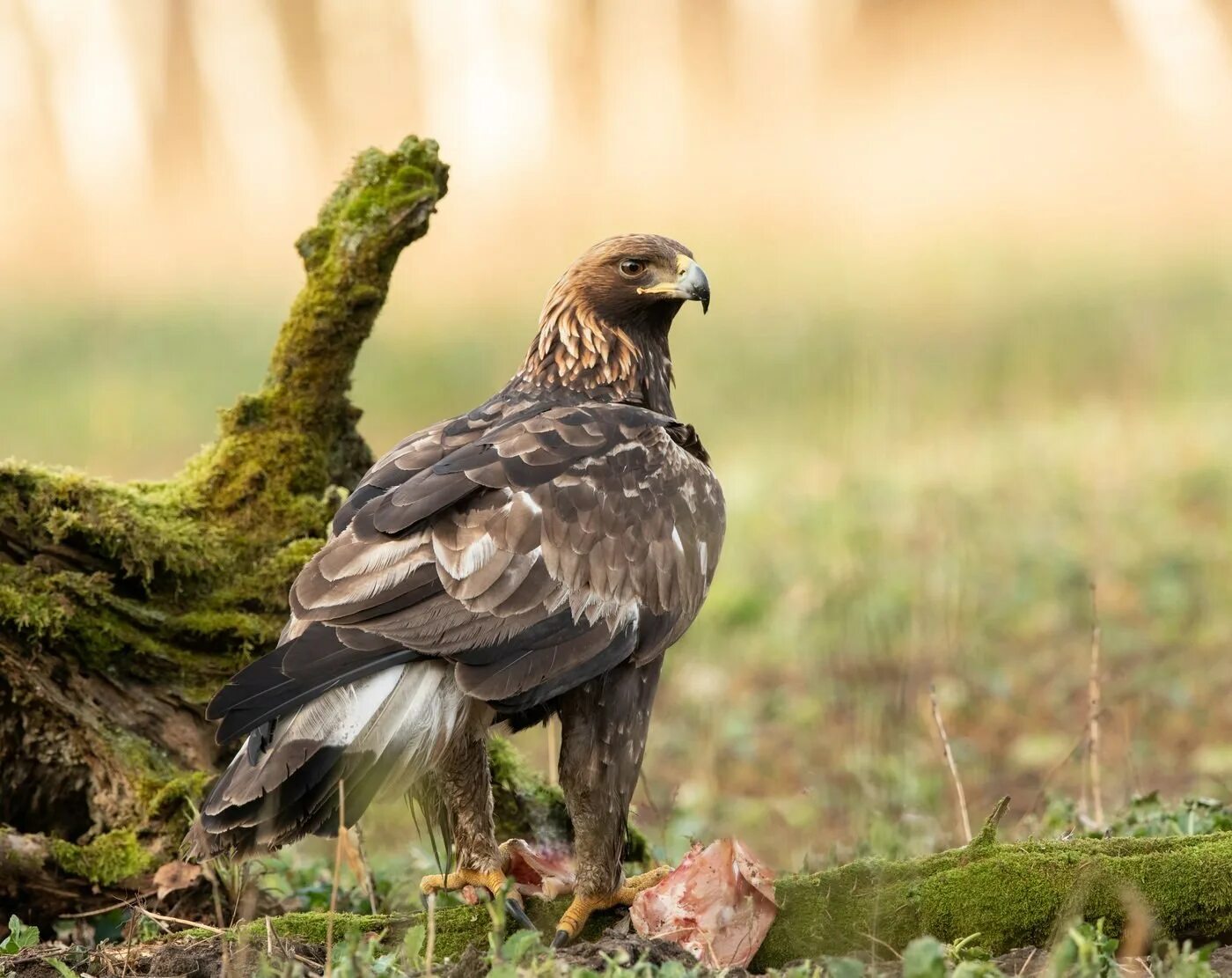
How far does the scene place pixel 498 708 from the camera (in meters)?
4.56

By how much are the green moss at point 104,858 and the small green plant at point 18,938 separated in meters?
0.81

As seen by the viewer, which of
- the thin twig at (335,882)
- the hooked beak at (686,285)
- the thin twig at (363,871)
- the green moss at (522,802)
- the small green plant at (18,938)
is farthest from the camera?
the hooked beak at (686,285)

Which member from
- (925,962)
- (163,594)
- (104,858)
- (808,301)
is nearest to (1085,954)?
(925,962)

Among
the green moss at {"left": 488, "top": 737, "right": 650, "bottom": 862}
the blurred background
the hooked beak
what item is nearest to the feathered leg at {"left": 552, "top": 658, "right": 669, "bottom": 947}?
the green moss at {"left": 488, "top": 737, "right": 650, "bottom": 862}

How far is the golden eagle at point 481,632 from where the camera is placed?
13.8 ft

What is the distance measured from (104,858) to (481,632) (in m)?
1.87

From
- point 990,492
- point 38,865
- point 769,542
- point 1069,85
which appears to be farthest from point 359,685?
point 1069,85

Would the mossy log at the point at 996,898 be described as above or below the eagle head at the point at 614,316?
below

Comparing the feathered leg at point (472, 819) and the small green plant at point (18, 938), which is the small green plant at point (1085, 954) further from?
the small green plant at point (18, 938)

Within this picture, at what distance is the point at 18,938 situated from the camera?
4438 millimetres

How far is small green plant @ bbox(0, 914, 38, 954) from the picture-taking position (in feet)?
14.5

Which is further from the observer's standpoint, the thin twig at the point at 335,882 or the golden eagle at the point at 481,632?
the golden eagle at the point at 481,632

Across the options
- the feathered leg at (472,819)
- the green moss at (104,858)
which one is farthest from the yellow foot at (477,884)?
the green moss at (104,858)

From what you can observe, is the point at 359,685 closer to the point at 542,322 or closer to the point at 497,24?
the point at 542,322
